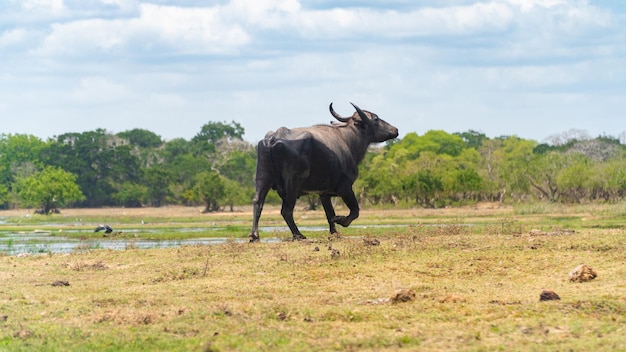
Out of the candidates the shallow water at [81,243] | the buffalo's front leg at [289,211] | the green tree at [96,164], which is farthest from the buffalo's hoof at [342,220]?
the green tree at [96,164]

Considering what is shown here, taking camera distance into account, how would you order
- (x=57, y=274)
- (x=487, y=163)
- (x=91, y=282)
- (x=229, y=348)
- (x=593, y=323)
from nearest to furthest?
(x=229, y=348) < (x=593, y=323) < (x=91, y=282) < (x=57, y=274) < (x=487, y=163)

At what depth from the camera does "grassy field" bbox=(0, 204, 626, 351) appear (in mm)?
8898

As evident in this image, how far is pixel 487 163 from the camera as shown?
73875mm

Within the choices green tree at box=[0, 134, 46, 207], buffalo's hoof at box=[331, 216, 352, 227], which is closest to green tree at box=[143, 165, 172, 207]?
green tree at box=[0, 134, 46, 207]

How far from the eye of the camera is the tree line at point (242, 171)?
179ft

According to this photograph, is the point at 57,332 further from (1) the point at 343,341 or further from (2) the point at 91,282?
(2) the point at 91,282

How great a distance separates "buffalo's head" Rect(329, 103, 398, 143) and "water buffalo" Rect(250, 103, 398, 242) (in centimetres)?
60

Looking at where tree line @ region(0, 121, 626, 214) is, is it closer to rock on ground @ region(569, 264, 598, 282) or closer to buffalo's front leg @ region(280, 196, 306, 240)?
buffalo's front leg @ region(280, 196, 306, 240)

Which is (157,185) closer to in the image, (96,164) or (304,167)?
(96,164)

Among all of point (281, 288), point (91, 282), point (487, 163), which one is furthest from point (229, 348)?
point (487, 163)

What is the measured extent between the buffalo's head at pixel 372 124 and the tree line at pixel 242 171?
106 ft

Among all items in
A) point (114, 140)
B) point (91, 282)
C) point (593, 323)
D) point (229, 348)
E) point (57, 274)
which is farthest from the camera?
point (114, 140)

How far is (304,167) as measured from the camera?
1745 centimetres

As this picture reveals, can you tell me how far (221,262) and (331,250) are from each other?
1873 millimetres
